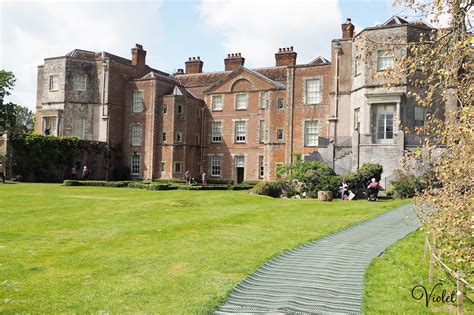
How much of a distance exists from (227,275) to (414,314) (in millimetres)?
3578

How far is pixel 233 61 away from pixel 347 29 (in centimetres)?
1661

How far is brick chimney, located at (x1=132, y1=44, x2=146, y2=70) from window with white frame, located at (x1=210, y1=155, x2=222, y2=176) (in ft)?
38.5

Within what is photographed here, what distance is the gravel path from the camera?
8172 millimetres

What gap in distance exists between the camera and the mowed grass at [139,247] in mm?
8500

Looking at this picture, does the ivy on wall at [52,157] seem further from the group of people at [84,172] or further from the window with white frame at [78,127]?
the window with white frame at [78,127]

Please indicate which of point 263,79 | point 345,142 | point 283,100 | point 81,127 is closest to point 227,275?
point 345,142

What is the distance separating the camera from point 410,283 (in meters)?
9.68

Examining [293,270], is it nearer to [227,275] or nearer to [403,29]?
[227,275]

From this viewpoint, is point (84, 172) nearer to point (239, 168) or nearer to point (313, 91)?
point (239, 168)

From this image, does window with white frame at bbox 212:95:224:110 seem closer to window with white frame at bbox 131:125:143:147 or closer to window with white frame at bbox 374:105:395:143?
window with white frame at bbox 131:125:143:147

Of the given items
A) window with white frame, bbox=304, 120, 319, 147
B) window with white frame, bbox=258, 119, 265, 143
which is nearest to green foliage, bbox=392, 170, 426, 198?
window with white frame, bbox=304, 120, 319, 147

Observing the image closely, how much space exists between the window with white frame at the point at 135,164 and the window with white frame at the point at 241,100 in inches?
419

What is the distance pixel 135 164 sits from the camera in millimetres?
48312

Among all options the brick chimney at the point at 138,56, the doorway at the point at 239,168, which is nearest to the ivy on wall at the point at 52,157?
the brick chimney at the point at 138,56
